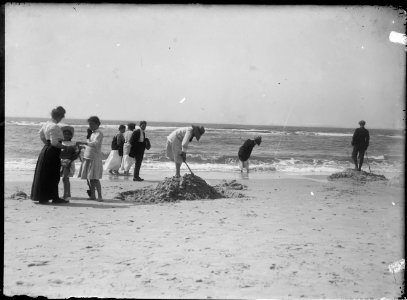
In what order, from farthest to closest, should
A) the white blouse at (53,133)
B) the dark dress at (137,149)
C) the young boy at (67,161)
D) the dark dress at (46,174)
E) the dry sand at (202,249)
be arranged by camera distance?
1. the dark dress at (137,149)
2. the young boy at (67,161)
3. the dark dress at (46,174)
4. the white blouse at (53,133)
5. the dry sand at (202,249)

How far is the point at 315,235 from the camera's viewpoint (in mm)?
4863

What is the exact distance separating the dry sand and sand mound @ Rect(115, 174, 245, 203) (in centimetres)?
42

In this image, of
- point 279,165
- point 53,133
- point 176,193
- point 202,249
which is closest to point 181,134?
point 176,193

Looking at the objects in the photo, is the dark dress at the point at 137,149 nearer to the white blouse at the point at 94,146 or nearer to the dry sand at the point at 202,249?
the dry sand at the point at 202,249

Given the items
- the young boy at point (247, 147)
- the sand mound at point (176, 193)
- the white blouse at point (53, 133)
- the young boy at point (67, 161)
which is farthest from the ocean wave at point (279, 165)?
the white blouse at point (53, 133)

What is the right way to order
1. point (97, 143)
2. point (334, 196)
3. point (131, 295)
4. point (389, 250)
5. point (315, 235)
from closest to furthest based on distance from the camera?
point (131, 295) → point (389, 250) → point (315, 235) → point (97, 143) → point (334, 196)

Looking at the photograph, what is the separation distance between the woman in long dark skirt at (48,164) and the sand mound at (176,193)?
1400 mm

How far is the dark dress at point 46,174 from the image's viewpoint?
6.58 m

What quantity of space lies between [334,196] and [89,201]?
4919mm

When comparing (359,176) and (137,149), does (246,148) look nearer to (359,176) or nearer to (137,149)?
(359,176)

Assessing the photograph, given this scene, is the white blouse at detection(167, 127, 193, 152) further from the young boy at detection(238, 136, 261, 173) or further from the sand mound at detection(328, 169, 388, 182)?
the sand mound at detection(328, 169, 388, 182)

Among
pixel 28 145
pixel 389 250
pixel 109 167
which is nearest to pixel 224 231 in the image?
pixel 389 250

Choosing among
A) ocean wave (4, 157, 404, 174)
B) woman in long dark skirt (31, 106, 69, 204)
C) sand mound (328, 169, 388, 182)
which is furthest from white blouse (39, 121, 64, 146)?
ocean wave (4, 157, 404, 174)

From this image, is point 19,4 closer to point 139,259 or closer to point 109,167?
point 139,259
